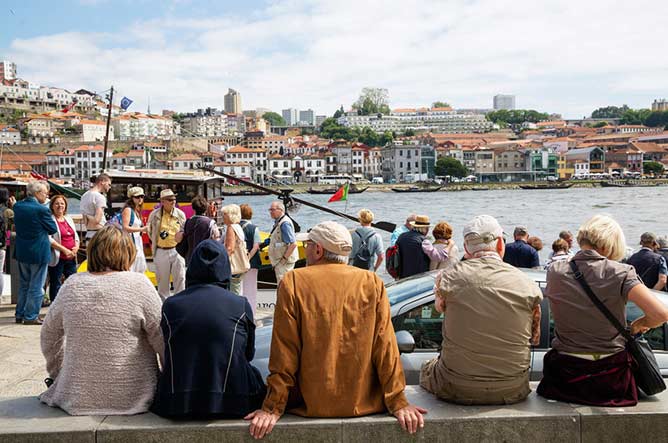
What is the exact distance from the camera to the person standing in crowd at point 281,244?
30.9ft

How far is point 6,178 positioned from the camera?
3195 cm

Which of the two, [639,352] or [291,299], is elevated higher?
[291,299]

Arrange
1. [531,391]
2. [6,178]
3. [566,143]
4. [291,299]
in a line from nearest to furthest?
[291,299] → [531,391] → [6,178] → [566,143]

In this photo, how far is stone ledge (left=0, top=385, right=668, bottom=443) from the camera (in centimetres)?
386

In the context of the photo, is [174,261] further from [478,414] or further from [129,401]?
[478,414]

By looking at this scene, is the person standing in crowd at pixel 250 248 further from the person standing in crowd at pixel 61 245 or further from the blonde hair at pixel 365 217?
the person standing in crowd at pixel 61 245

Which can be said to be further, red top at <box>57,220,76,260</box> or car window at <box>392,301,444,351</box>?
red top at <box>57,220,76,260</box>

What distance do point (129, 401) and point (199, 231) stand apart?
4634mm

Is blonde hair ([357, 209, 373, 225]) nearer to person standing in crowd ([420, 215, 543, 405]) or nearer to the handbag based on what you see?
person standing in crowd ([420, 215, 543, 405])

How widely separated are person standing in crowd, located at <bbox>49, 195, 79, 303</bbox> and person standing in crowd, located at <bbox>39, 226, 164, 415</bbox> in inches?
215

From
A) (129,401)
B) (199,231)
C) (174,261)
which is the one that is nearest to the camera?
(129,401)

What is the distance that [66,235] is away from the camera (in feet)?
31.4

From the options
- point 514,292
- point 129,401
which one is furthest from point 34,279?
point 514,292

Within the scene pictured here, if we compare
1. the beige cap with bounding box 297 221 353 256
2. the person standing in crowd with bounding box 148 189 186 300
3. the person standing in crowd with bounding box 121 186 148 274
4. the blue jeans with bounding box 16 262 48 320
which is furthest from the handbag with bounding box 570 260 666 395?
the blue jeans with bounding box 16 262 48 320
